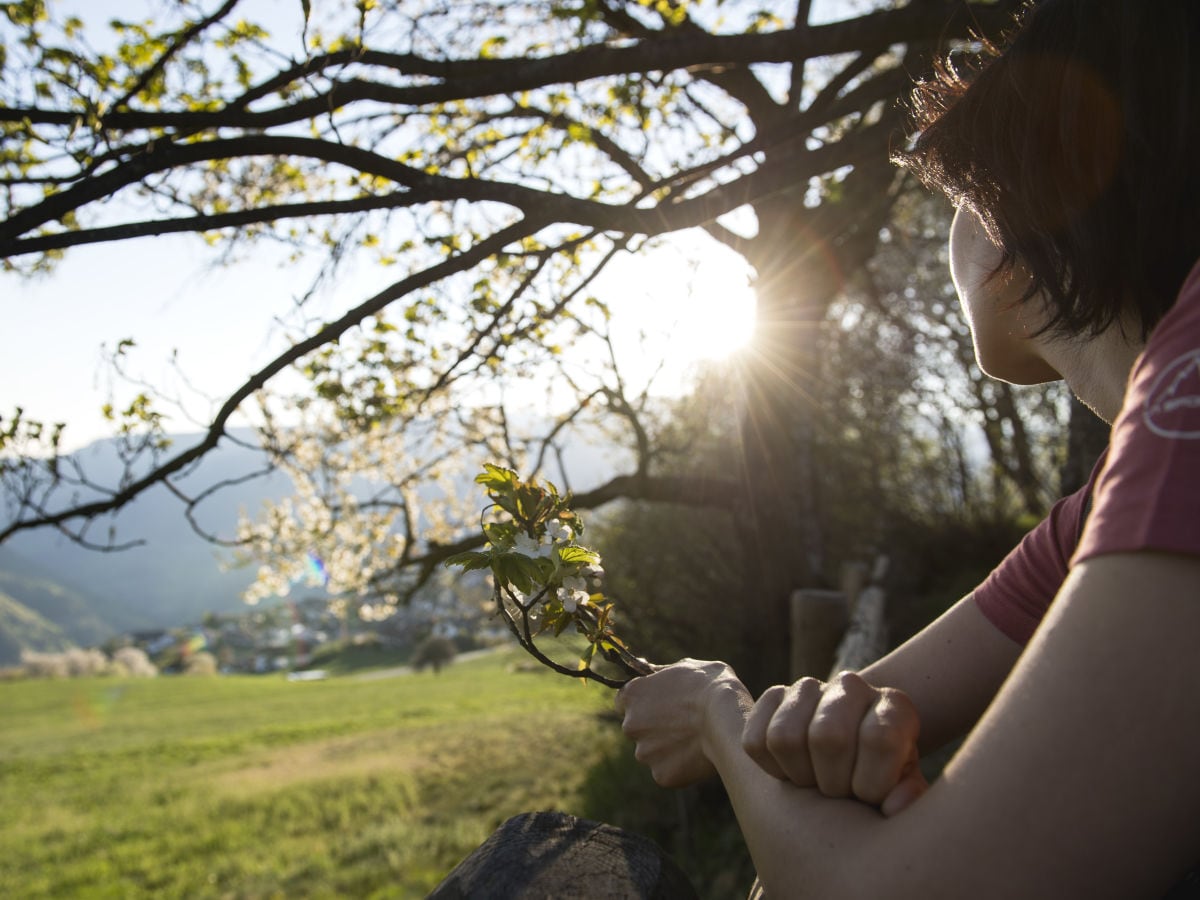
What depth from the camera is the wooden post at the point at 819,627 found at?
16.6 feet

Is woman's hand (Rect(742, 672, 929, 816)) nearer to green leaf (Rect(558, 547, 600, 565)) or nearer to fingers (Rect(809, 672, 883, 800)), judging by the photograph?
fingers (Rect(809, 672, 883, 800))

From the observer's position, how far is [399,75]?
13.0 feet

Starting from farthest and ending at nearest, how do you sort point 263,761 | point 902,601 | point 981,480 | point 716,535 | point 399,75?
point 263,761, point 981,480, point 716,535, point 902,601, point 399,75

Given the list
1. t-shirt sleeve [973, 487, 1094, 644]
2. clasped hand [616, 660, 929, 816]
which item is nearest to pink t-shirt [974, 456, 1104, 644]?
t-shirt sleeve [973, 487, 1094, 644]

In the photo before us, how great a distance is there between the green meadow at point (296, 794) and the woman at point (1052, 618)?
723 cm

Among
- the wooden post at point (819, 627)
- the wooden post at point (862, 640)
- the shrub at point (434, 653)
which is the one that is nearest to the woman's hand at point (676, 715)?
the wooden post at point (862, 640)

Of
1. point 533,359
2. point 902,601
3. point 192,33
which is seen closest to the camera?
point 192,33

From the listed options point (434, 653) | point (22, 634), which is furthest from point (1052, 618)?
point (22, 634)

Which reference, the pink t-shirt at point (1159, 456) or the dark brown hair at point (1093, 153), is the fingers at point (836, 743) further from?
the dark brown hair at point (1093, 153)

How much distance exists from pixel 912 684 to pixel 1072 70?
0.93 m

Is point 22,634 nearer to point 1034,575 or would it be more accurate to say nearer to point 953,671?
point 953,671

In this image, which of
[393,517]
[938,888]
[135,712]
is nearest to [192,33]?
[938,888]

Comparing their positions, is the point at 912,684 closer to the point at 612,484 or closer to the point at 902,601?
the point at 612,484

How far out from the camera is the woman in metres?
0.66
